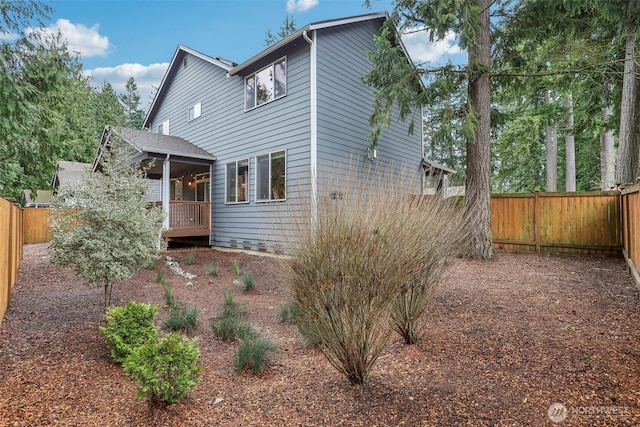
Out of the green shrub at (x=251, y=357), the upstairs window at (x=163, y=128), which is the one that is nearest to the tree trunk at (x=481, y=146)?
the green shrub at (x=251, y=357)

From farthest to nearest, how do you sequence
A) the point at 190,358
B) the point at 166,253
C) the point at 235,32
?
the point at 235,32
the point at 166,253
the point at 190,358

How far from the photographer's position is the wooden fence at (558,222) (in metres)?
7.71

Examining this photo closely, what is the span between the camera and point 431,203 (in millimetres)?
3434

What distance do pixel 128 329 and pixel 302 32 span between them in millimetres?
7678

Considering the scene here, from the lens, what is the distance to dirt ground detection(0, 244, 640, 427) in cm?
221

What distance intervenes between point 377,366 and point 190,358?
1491mm

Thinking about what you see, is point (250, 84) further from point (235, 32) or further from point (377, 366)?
point (377, 366)

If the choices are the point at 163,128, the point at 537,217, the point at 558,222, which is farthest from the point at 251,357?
the point at 163,128

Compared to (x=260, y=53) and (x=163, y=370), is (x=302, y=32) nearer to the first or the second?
(x=260, y=53)

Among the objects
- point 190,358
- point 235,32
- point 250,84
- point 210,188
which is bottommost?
point 190,358

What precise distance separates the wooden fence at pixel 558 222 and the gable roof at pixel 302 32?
20.2ft

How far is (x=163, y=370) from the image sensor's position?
2.31 m

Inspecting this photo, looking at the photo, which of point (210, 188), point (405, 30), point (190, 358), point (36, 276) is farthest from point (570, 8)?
point (36, 276)

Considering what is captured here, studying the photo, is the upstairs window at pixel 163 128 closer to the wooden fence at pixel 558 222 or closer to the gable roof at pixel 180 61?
the gable roof at pixel 180 61
